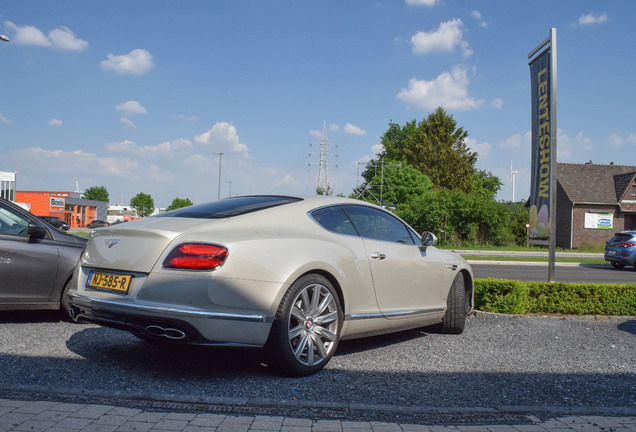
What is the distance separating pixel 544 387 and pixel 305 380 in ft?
6.04

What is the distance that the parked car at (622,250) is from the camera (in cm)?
2127

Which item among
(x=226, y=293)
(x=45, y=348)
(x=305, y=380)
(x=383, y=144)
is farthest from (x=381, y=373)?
(x=383, y=144)

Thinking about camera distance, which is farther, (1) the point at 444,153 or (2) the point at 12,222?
(1) the point at 444,153

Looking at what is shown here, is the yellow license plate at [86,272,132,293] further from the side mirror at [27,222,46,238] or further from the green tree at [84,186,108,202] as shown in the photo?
the green tree at [84,186,108,202]

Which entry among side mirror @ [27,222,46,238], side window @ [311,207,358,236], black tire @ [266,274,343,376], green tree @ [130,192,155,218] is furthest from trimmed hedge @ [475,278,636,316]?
green tree @ [130,192,155,218]

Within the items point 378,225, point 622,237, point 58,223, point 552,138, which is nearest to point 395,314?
point 378,225

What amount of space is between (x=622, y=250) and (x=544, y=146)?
14.7 m

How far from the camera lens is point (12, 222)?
577 cm

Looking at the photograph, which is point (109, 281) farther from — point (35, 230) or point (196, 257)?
point (35, 230)

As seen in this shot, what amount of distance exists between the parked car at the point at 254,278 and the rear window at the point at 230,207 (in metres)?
0.01

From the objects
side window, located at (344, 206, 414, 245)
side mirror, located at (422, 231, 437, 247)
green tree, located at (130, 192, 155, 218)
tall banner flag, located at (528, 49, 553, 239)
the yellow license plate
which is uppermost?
green tree, located at (130, 192, 155, 218)

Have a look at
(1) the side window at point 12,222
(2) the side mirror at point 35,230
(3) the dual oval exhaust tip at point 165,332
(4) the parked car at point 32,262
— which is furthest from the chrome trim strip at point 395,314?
(1) the side window at point 12,222

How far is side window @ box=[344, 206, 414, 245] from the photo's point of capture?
498cm

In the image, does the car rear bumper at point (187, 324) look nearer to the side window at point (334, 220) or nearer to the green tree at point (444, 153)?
the side window at point (334, 220)
